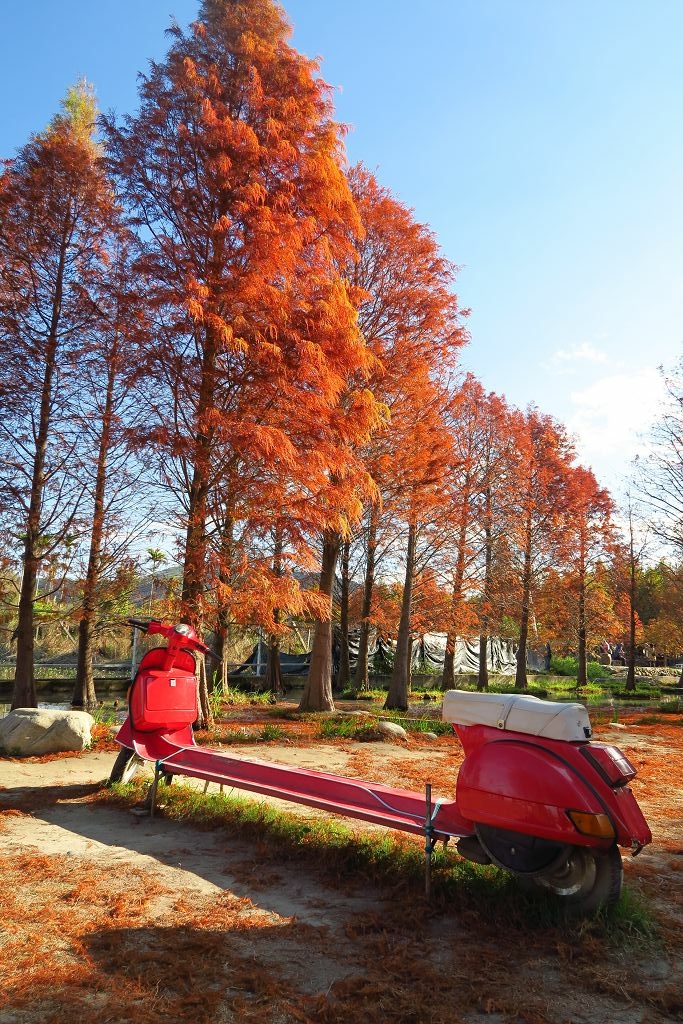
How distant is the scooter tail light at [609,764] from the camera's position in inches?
125

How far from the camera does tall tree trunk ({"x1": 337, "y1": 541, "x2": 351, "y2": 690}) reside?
20841mm

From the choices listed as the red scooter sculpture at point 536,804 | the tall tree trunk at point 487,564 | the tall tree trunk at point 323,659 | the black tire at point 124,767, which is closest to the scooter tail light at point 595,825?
the red scooter sculpture at point 536,804

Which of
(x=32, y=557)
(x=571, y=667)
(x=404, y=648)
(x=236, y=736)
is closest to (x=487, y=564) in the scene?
(x=404, y=648)

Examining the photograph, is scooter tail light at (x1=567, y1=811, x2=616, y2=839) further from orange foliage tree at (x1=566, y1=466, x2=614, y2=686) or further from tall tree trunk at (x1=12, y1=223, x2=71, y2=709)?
orange foliage tree at (x1=566, y1=466, x2=614, y2=686)

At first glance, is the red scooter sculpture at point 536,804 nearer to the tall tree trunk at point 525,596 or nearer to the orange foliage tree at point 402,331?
the orange foliage tree at point 402,331

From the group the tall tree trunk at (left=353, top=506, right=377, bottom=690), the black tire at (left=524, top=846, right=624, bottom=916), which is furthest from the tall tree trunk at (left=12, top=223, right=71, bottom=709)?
the tall tree trunk at (left=353, top=506, right=377, bottom=690)

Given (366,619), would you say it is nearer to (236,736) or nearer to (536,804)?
(236,736)

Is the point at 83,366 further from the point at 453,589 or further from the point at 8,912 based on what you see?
the point at 453,589

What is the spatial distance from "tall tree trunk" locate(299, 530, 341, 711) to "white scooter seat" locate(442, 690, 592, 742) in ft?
36.1

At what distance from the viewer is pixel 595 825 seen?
3053 millimetres

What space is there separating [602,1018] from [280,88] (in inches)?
443

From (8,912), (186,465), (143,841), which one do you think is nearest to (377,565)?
(186,465)

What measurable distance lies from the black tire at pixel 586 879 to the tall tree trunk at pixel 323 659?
37.7ft

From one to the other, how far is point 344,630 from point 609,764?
19.7 metres
